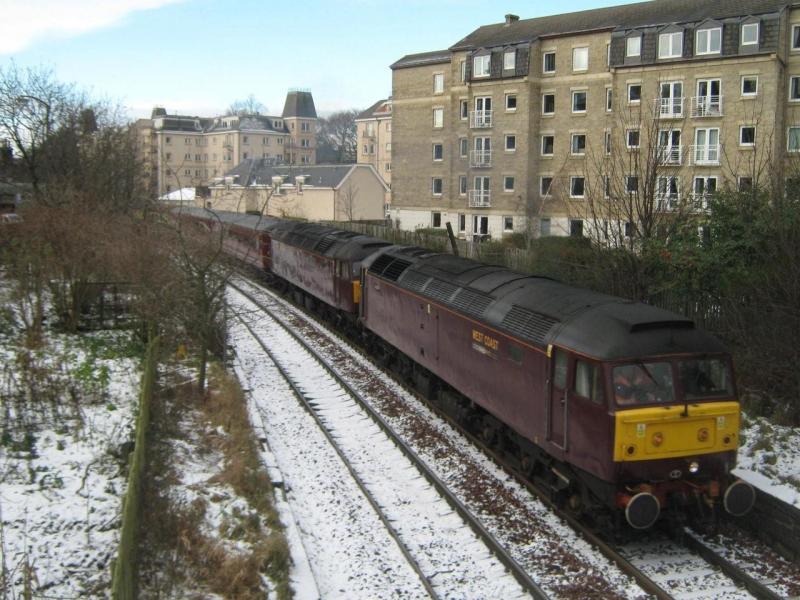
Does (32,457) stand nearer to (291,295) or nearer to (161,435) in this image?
(161,435)

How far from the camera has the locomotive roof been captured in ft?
30.8

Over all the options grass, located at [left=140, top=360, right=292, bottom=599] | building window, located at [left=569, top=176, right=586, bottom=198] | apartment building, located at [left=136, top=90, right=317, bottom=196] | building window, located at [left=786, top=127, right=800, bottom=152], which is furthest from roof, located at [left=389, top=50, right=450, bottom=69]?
apartment building, located at [left=136, top=90, right=317, bottom=196]

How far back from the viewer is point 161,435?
501 inches

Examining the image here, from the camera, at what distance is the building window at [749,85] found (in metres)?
34.8

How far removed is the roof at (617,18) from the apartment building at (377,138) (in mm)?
42210

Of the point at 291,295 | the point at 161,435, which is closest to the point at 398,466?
the point at 161,435

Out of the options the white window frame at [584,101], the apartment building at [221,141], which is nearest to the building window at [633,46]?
the white window frame at [584,101]

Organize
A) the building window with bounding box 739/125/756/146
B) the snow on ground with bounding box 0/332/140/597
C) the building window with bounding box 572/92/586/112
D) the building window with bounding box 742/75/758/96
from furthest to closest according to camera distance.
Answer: the building window with bounding box 572/92/586/112 → the building window with bounding box 739/125/756/146 → the building window with bounding box 742/75/758/96 → the snow on ground with bounding box 0/332/140/597

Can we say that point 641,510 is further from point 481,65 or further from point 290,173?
point 290,173

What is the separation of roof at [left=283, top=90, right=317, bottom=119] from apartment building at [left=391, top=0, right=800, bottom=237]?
67009 millimetres

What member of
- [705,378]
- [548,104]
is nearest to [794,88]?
[548,104]

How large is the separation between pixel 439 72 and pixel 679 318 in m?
41.6

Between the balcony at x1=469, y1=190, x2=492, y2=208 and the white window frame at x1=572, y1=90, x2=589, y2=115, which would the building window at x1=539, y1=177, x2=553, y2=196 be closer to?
the balcony at x1=469, y1=190, x2=492, y2=208

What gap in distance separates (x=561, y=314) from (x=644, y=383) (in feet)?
5.68
